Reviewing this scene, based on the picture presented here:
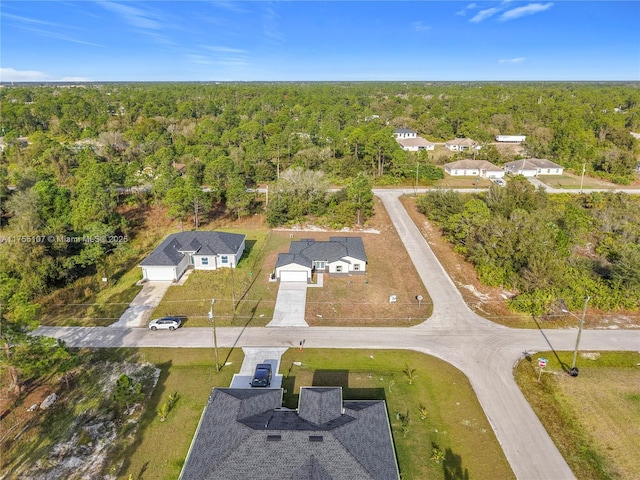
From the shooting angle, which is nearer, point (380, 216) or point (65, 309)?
point (65, 309)

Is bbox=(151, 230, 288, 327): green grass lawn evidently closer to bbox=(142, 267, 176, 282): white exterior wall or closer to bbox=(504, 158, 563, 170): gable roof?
bbox=(142, 267, 176, 282): white exterior wall

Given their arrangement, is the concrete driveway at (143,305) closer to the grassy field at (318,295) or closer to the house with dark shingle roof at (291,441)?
the grassy field at (318,295)

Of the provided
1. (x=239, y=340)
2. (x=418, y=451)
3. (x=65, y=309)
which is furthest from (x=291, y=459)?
(x=65, y=309)

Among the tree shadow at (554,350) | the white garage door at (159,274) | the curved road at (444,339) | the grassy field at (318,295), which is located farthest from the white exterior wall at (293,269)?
the tree shadow at (554,350)

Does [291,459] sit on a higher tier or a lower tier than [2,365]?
lower

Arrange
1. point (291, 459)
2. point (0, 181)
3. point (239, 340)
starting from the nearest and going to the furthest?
point (291, 459) < point (239, 340) < point (0, 181)

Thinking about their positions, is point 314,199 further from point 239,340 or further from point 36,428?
point 36,428

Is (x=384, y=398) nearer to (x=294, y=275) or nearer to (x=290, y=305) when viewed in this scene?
(x=290, y=305)

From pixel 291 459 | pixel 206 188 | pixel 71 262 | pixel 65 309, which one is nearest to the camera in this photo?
pixel 291 459
